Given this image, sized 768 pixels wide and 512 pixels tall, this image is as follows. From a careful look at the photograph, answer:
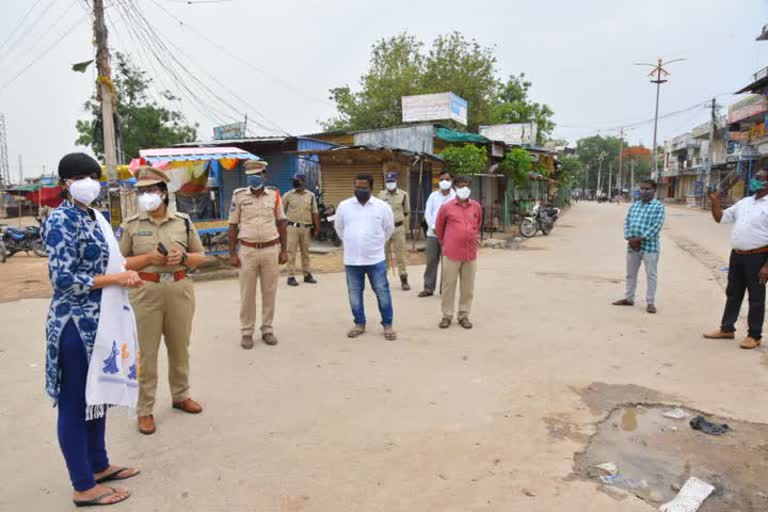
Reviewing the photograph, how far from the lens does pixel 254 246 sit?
5.25 meters

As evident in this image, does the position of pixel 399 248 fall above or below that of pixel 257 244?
below

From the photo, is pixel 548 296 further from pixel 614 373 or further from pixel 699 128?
pixel 699 128

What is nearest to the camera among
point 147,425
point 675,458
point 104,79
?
point 675,458

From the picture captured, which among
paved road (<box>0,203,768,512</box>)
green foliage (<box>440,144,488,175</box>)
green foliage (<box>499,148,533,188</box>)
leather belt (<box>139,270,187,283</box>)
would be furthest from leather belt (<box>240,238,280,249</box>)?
green foliage (<box>499,148,533,188</box>)

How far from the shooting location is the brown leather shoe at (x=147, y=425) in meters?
3.48

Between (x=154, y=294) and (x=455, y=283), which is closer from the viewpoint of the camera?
(x=154, y=294)

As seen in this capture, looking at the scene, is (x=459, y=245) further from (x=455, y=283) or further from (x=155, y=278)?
(x=155, y=278)

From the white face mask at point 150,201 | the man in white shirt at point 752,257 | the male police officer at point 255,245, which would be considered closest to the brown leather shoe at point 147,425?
the white face mask at point 150,201

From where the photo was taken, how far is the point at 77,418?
262cm

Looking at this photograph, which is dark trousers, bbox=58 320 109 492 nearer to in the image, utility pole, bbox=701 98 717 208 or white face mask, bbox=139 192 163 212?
white face mask, bbox=139 192 163 212

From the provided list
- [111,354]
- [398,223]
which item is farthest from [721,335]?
[111,354]

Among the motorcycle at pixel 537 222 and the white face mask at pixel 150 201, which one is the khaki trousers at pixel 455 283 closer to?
the white face mask at pixel 150 201

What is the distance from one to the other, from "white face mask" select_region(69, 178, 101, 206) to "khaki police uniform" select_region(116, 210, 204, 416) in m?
0.97

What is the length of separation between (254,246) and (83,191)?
8.99ft
